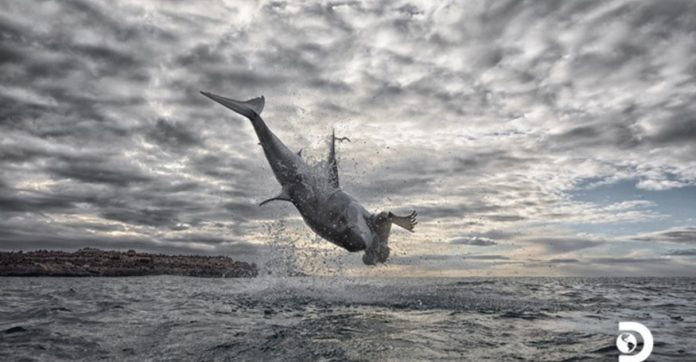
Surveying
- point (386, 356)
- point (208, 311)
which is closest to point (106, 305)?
point (208, 311)

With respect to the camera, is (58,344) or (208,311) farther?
(208,311)

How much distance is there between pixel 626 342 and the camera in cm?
1070

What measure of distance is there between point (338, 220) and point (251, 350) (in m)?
8.05

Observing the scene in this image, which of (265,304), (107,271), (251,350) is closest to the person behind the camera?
(251,350)

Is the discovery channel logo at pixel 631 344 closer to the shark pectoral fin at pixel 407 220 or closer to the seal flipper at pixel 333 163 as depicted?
the shark pectoral fin at pixel 407 220

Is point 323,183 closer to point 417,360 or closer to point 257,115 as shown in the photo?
point 257,115

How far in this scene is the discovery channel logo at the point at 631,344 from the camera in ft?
30.4

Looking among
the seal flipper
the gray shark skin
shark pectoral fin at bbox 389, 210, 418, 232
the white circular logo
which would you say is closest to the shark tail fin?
the gray shark skin

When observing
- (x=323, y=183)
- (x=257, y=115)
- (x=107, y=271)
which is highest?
(x=257, y=115)

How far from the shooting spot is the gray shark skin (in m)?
17.1

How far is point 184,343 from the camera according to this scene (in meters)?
10.1

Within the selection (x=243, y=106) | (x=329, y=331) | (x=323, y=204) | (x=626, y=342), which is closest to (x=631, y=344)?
(x=626, y=342)

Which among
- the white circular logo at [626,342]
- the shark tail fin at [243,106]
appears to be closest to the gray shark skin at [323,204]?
the shark tail fin at [243,106]

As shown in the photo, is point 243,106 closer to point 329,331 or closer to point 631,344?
point 329,331
